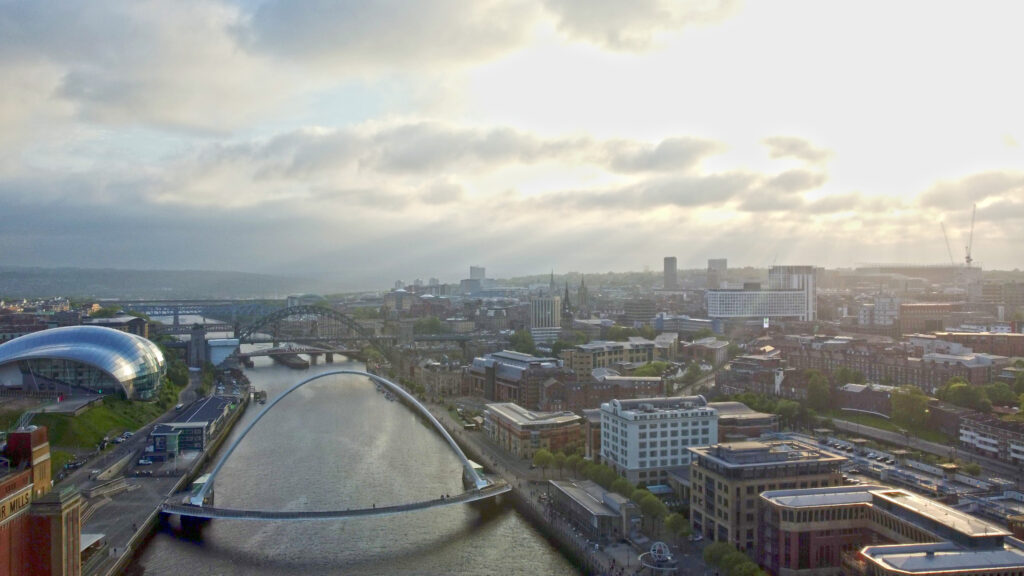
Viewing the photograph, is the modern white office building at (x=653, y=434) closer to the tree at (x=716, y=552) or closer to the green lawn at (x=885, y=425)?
the tree at (x=716, y=552)

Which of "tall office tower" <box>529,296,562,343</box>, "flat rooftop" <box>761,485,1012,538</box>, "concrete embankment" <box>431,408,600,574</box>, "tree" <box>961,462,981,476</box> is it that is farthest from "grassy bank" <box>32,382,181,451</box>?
"tall office tower" <box>529,296,562,343</box>

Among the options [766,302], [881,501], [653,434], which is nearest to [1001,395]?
[653,434]

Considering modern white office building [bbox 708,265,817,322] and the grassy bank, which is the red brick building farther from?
modern white office building [bbox 708,265,817,322]

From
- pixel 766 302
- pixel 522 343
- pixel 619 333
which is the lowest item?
pixel 522 343

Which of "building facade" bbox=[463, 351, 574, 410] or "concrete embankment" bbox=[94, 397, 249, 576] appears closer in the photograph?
"concrete embankment" bbox=[94, 397, 249, 576]

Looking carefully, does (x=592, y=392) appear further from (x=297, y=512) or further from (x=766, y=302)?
(x=766, y=302)

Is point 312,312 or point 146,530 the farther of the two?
point 312,312
